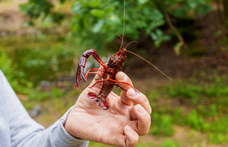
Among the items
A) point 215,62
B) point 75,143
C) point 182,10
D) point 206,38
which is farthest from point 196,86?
point 75,143

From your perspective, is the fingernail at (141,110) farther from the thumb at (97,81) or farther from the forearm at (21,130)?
the forearm at (21,130)

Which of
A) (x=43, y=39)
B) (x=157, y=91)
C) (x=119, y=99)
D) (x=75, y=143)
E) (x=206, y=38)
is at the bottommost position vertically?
(x=75, y=143)

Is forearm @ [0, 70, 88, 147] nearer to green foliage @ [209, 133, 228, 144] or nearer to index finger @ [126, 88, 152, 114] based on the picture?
index finger @ [126, 88, 152, 114]

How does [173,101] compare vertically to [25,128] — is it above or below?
above

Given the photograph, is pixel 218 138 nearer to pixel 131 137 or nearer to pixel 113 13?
pixel 131 137

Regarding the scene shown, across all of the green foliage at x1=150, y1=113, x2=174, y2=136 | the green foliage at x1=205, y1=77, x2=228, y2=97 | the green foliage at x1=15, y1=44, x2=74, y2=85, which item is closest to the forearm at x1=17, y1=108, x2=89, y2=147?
the green foliage at x1=150, y1=113, x2=174, y2=136

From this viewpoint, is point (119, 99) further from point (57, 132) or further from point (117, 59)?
point (57, 132)

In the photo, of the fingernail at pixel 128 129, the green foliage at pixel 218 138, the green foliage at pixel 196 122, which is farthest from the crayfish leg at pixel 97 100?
the green foliage at pixel 196 122
